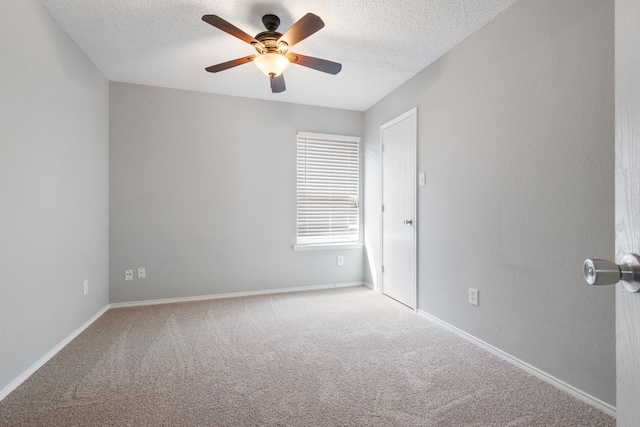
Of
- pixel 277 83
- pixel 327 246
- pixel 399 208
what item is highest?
pixel 277 83

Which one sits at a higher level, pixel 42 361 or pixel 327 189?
pixel 327 189

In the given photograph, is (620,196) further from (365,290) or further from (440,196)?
(365,290)

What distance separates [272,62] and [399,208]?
2009mm

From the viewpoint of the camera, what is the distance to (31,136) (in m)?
1.92

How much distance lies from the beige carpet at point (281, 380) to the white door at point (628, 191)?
1.22 meters

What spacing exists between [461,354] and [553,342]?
59 cm

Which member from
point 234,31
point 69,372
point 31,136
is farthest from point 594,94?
point 69,372

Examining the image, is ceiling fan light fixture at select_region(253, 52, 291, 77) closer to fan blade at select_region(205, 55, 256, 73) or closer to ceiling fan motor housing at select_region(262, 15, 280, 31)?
fan blade at select_region(205, 55, 256, 73)

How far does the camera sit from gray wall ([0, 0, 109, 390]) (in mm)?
1727

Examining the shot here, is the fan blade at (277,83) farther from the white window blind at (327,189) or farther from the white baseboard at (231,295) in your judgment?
the white baseboard at (231,295)

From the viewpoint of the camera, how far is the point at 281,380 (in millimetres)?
1837

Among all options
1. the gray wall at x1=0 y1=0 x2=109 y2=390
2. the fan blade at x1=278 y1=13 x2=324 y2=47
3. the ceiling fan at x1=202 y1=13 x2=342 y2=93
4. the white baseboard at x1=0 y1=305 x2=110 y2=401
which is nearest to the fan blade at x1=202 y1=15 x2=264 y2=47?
the ceiling fan at x1=202 y1=13 x2=342 y2=93

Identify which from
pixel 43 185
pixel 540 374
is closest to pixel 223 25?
pixel 43 185

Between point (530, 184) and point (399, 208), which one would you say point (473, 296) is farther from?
point (399, 208)
